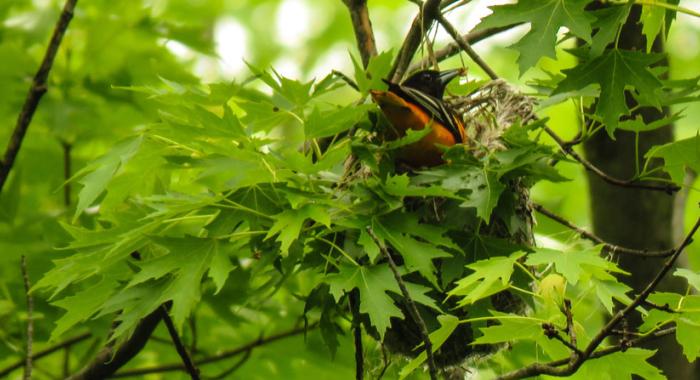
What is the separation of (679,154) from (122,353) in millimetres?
2361

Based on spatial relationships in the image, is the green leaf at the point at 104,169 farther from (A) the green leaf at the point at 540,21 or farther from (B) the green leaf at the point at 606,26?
(B) the green leaf at the point at 606,26

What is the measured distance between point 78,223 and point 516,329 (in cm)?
250

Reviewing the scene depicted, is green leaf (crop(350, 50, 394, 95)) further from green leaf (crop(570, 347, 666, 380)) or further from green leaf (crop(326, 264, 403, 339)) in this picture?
green leaf (crop(570, 347, 666, 380))

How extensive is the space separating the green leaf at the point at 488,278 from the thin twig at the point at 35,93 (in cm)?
232

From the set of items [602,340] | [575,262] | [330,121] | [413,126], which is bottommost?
[602,340]

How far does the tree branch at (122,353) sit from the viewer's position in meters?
4.08

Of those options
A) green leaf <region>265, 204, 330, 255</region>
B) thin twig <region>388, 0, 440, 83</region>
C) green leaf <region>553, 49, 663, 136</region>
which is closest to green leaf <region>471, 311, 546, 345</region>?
green leaf <region>265, 204, 330, 255</region>

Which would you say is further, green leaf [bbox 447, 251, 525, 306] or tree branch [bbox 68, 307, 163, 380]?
tree branch [bbox 68, 307, 163, 380]

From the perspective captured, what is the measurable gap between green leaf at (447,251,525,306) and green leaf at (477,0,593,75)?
1.88 ft

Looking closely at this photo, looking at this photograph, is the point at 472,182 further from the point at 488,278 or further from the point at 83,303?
the point at 83,303

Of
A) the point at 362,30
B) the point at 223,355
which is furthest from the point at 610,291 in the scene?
→ the point at 223,355

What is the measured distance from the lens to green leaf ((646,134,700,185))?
3092 millimetres

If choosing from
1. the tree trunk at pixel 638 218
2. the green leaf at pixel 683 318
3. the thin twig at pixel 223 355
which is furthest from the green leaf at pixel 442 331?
the tree trunk at pixel 638 218

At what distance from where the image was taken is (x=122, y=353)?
4125 mm
